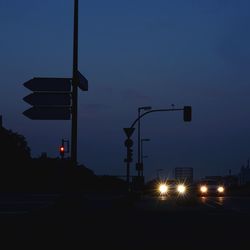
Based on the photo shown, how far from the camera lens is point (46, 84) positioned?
54.7 feet

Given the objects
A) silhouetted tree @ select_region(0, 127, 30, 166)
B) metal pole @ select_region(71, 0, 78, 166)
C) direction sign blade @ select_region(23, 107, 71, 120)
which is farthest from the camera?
silhouetted tree @ select_region(0, 127, 30, 166)

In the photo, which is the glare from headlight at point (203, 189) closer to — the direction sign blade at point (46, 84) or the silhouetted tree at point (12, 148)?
the silhouetted tree at point (12, 148)

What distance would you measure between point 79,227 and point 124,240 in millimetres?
2003

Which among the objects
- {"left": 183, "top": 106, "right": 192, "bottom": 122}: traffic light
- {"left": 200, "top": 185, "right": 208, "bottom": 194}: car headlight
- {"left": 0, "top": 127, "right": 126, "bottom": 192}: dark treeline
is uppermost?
{"left": 183, "top": 106, "right": 192, "bottom": 122}: traffic light

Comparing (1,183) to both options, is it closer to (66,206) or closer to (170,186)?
(170,186)

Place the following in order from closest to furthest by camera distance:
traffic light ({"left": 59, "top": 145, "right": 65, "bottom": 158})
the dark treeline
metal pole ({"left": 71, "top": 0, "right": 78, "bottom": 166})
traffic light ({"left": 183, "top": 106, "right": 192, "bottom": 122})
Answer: metal pole ({"left": 71, "top": 0, "right": 78, "bottom": 166}) → traffic light ({"left": 59, "top": 145, "right": 65, "bottom": 158}) → traffic light ({"left": 183, "top": 106, "right": 192, "bottom": 122}) → the dark treeline

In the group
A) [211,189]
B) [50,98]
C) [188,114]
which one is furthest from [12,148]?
[50,98]

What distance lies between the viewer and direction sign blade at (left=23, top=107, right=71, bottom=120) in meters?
16.6

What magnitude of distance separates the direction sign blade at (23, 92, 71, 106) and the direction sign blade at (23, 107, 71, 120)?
12 cm

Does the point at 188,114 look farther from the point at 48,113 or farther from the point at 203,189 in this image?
the point at 48,113

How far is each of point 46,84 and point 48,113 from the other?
696 mm

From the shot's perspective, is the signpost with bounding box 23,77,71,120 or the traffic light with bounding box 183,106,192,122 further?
the traffic light with bounding box 183,106,192,122

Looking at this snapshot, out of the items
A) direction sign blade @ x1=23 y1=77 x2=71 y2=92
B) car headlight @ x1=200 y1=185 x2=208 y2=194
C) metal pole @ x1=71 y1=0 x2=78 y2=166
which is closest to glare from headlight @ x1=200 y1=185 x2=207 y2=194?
car headlight @ x1=200 y1=185 x2=208 y2=194

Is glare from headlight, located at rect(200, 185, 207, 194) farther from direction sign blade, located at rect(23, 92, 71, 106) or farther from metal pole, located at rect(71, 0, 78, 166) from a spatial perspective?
direction sign blade, located at rect(23, 92, 71, 106)
